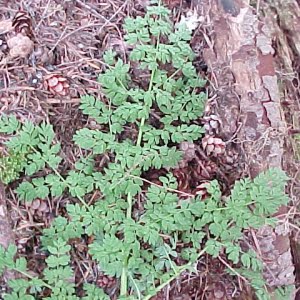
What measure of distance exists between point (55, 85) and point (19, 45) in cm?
18

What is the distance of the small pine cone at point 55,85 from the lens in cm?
169

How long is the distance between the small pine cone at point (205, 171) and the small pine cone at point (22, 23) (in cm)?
72

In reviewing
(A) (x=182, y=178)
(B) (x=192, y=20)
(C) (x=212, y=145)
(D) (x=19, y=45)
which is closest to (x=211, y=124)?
(C) (x=212, y=145)

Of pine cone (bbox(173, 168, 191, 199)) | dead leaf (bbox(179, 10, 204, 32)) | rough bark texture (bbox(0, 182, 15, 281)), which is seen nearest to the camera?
rough bark texture (bbox(0, 182, 15, 281))

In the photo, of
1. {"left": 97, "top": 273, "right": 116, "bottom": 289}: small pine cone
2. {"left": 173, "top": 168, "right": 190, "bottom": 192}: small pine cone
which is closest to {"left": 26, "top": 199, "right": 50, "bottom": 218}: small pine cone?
{"left": 97, "top": 273, "right": 116, "bottom": 289}: small pine cone

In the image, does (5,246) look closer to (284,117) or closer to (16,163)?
(16,163)

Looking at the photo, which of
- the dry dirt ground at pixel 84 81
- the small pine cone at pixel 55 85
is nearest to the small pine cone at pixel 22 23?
the dry dirt ground at pixel 84 81

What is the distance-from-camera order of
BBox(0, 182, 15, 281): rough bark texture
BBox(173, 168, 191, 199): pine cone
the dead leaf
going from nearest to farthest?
BBox(0, 182, 15, 281): rough bark texture
BBox(173, 168, 191, 199): pine cone
the dead leaf

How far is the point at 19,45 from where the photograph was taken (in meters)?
1.69

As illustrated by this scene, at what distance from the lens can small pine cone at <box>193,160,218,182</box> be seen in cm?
170

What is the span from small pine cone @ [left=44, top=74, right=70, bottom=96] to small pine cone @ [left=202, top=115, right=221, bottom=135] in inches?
18.5

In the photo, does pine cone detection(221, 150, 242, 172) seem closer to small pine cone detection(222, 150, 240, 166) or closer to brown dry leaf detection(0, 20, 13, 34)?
small pine cone detection(222, 150, 240, 166)

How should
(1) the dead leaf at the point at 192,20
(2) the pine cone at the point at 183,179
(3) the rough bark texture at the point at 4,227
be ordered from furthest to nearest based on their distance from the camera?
(1) the dead leaf at the point at 192,20, (2) the pine cone at the point at 183,179, (3) the rough bark texture at the point at 4,227

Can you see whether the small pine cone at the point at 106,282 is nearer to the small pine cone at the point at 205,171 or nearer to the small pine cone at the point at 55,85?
the small pine cone at the point at 205,171
